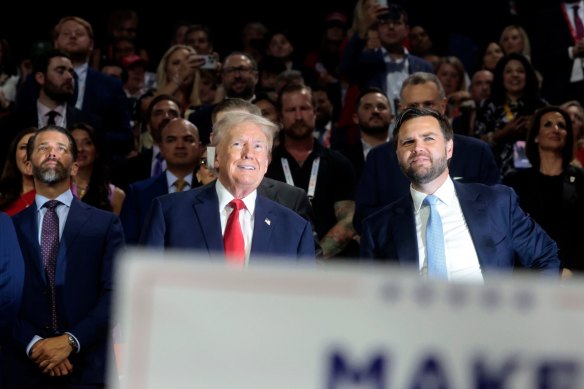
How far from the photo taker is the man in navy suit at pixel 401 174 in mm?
5699

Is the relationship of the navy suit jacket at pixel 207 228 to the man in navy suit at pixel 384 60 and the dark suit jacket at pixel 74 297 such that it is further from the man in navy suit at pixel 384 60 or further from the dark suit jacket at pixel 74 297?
the man in navy suit at pixel 384 60

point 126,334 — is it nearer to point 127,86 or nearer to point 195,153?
point 195,153

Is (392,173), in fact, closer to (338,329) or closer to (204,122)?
(204,122)

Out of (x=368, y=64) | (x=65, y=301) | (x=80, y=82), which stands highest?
(x=368, y=64)

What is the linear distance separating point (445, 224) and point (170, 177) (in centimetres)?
250

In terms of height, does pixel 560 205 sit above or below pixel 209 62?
below

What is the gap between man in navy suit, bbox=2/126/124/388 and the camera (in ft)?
16.3

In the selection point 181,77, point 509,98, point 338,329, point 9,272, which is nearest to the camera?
point 338,329

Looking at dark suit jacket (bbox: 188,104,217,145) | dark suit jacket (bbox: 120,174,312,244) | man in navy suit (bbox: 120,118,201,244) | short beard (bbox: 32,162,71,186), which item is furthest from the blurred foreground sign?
dark suit jacket (bbox: 188,104,217,145)

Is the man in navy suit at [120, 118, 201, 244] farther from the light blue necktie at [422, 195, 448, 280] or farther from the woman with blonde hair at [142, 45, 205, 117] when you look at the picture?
the light blue necktie at [422, 195, 448, 280]

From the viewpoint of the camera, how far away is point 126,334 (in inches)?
51.0

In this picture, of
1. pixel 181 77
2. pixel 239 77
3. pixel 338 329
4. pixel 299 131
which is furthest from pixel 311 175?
pixel 338 329

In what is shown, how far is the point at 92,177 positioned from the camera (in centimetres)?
695

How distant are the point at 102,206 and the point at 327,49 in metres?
4.61
